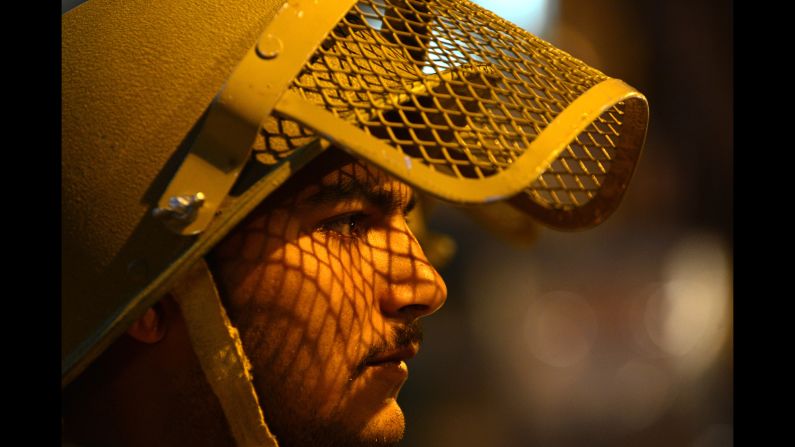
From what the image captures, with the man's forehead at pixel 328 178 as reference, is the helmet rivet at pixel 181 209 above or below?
below

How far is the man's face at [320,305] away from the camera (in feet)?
2.73

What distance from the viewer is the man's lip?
0.87 meters

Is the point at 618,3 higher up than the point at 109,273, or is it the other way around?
the point at 618,3

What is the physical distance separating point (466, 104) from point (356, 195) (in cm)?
23

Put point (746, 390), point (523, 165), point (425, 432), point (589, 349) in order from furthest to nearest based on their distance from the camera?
point (589, 349) → point (425, 432) → point (746, 390) → point (523, 165)

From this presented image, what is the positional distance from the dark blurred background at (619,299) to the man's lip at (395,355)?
2.97 feet

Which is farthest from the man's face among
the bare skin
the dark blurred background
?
the dark blurred background

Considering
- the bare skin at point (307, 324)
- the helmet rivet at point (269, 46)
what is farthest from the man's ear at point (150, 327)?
the helmet rivet at point (269, 46)

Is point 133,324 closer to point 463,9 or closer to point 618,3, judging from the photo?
point 463,9

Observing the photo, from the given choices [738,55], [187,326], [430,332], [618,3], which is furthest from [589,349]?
[187,326]

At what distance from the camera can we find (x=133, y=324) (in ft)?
2.77

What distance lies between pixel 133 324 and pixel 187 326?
0.24 feet

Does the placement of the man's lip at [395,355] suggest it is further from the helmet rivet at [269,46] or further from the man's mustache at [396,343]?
the helmet rivet at [269,46]

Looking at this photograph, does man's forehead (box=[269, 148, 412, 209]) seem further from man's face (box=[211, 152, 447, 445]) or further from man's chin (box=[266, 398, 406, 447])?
man's chin (box=[266, 398, 406, 447])
